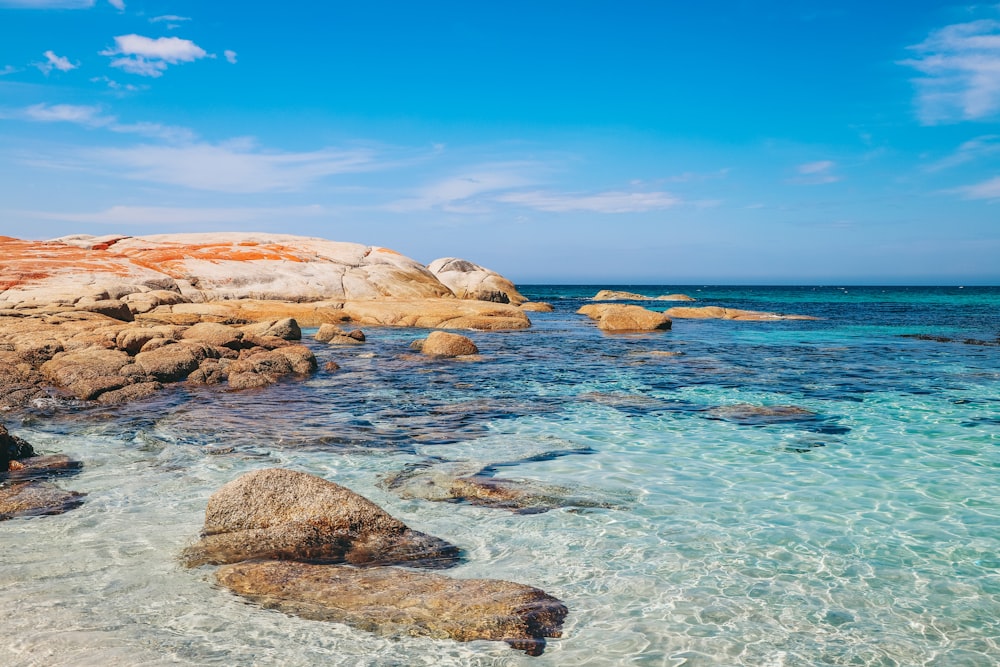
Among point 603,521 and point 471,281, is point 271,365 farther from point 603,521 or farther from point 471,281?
point 471,281

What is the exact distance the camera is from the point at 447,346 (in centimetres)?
2195

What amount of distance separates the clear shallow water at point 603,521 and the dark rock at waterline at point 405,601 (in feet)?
0.48

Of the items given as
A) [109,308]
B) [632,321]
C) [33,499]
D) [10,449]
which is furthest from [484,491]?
[632,321]

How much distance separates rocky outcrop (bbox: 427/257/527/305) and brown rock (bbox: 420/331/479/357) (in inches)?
985

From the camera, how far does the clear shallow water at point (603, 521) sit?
4.84 metres

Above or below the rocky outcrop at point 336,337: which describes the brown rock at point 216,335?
above

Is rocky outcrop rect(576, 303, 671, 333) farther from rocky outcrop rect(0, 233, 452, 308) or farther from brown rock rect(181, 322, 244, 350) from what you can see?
brown rock rect(181, 322, 244, 350)

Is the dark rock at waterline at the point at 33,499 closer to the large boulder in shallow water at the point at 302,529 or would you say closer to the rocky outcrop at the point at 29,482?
the rocky outcrop at the point at 29,482

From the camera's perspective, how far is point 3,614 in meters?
5.00

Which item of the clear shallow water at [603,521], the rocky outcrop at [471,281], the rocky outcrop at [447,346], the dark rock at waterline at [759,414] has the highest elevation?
the rocky outcrop at [471,281]

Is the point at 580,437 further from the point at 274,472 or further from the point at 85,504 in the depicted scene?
the point at 85,504

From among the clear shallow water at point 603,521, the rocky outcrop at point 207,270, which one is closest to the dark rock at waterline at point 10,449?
the clear shallow water at point 603,521

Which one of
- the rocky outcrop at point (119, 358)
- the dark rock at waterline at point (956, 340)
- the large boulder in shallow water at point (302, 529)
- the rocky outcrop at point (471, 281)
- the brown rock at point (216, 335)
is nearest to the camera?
the large boulder in shallow water at point (302, 529)

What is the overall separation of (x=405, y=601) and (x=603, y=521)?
9.02ft
